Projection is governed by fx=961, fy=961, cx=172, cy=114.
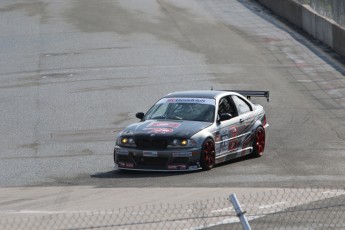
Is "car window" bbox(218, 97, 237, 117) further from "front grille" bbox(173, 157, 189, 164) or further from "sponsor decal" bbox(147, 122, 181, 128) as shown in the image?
"front grille" bbox(173, 157, 189, 164)

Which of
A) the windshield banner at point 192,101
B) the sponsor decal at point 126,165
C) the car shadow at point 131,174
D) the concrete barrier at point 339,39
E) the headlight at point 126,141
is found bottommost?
the concrete barrier at point 339,39

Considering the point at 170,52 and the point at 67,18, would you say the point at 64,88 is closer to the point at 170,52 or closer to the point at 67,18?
the point at 170,52

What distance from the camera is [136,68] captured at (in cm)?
2920

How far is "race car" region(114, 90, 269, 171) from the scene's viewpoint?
1592cm

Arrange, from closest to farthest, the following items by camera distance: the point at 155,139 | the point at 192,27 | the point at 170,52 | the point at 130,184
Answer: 1. the point at 130,184
2. the point at 155,139
3. the point at 170,52
4. the point at 192,27

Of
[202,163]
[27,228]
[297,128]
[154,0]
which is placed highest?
[27,228]

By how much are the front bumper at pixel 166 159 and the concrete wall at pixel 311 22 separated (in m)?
15.9

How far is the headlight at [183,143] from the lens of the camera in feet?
52.2

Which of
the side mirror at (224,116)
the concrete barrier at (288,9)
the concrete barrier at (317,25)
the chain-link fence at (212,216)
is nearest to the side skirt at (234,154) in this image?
the side mirror at (224,116)

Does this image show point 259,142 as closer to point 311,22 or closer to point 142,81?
point 142,81

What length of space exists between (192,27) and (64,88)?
34.0 feet

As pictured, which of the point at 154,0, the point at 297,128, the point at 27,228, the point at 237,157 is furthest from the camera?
the point at 154,0

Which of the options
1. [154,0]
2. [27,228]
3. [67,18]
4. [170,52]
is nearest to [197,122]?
[27,228]

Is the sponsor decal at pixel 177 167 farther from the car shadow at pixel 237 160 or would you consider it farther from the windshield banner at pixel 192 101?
the windshield banner at pixel 192 101
